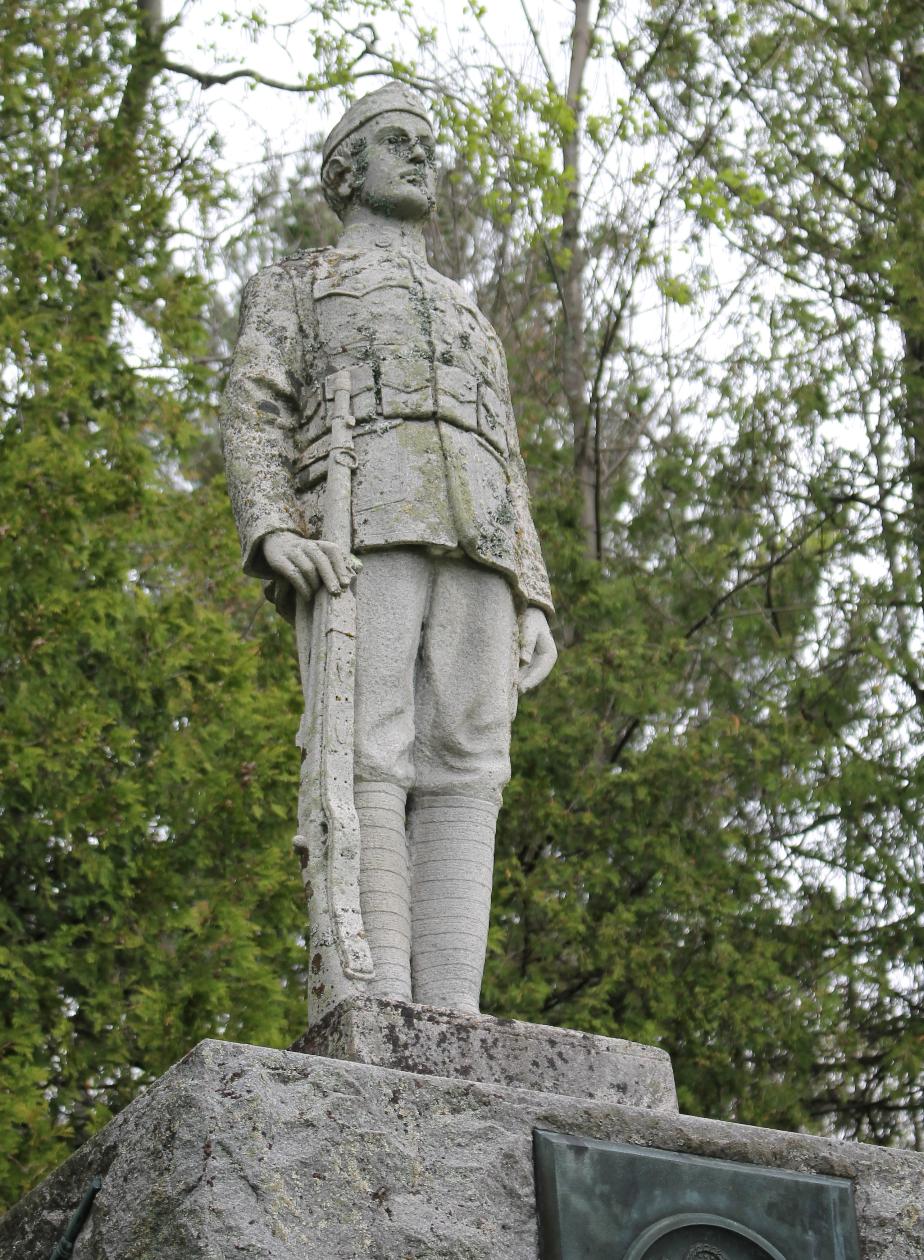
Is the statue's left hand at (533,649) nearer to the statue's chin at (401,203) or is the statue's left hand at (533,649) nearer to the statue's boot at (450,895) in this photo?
the statue's boot at (450,895)

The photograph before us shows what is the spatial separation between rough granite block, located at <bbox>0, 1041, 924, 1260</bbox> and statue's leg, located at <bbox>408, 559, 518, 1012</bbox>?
75 cm

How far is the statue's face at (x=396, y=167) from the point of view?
6008 millimetres

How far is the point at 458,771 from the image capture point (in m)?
5.36

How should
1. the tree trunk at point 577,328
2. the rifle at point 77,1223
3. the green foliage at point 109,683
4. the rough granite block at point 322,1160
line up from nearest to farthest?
1. the rough granite block at point 322,1160
2. the rifle at point 77,1223
3. the green foliage at point 109,683
4. the tree trunk at point 577,328

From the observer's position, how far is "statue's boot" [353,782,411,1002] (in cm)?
498

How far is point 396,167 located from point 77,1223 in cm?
323

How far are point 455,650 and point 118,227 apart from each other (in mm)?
7345

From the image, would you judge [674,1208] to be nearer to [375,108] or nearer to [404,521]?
[404,521]

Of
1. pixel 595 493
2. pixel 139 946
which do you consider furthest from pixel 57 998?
pixel 595 493

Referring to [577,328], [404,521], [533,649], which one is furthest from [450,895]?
[577,328]

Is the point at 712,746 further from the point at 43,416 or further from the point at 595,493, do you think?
the point at 43,416

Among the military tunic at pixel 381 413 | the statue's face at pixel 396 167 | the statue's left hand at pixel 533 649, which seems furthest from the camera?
the statue's face at pixel 396 167

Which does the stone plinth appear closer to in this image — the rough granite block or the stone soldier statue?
the rough granite block

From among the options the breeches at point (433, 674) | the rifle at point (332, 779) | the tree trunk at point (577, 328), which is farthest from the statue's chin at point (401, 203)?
the tree trunk at point (577, 328)
